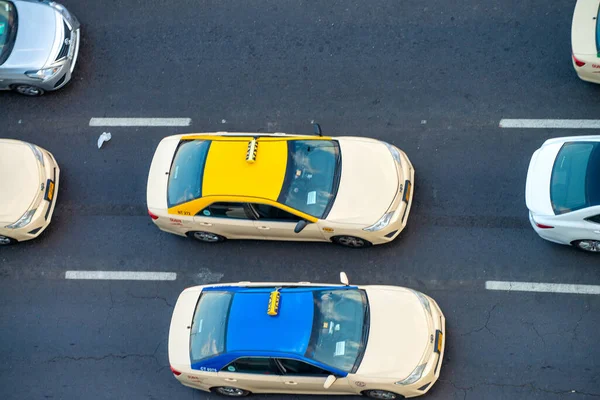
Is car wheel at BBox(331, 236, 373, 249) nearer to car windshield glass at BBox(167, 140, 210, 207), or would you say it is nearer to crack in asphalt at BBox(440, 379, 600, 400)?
car windshield glass at BBox(167, 140, 210, 207)

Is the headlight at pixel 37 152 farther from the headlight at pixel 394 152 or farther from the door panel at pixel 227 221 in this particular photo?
the headlight at pixel 394 152

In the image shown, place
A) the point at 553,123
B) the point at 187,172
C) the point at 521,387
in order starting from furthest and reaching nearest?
1. the point at 553,123
2. the point at 187,172
3. the point at 521,387

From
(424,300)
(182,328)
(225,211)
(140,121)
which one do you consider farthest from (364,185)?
(140,121)

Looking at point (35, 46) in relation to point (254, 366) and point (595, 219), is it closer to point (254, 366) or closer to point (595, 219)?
point (254, 366)

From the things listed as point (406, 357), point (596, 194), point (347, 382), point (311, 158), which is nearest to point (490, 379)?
point (406, 357)

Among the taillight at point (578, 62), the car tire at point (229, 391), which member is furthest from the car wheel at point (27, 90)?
the taillight at point (578, 62)

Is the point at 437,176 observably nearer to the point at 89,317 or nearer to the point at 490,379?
the point at 490,379

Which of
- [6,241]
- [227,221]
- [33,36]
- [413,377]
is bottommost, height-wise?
[413,377]
